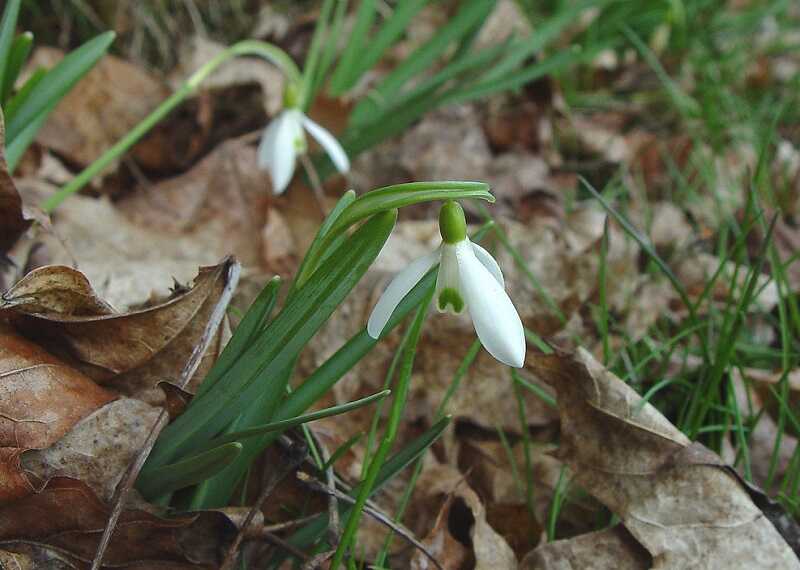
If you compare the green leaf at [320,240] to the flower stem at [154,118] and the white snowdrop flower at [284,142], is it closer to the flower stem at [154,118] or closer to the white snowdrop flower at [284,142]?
the flower stem at [154,118]

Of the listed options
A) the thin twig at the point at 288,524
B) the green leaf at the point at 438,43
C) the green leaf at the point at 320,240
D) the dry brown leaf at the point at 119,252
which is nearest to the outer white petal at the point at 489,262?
the green leaf at the point at 320,240

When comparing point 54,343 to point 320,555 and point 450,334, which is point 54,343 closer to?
point 320,555

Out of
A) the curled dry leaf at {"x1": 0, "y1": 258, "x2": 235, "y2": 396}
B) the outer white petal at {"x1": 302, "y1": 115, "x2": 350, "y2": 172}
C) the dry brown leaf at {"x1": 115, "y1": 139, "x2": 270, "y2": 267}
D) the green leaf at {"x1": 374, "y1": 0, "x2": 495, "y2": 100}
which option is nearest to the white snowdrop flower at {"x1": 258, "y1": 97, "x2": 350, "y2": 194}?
the outer white petal at {"x1": 302, "y1": 115, "x2": 350, "y2": 172}

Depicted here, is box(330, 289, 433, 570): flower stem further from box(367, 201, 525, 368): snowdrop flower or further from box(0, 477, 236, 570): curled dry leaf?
box(0, 477, 236, 570): curled dry leaf

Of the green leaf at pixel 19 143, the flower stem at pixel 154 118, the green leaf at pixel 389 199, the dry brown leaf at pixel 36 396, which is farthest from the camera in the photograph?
the flower stem at pixel 154 118

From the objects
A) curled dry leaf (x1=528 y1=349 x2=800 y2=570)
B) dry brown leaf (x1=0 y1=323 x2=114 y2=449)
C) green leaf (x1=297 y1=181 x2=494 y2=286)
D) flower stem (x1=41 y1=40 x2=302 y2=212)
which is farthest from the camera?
flower stem (x1=41 y1=40 x2=302 y2=212)
